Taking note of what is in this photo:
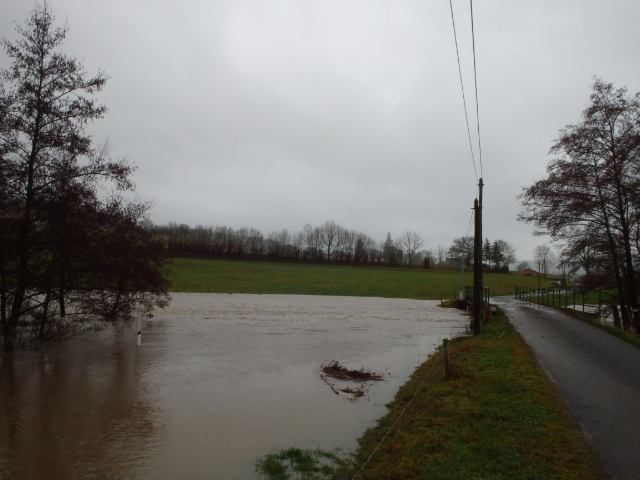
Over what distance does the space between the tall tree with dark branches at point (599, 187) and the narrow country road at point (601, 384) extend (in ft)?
16.3

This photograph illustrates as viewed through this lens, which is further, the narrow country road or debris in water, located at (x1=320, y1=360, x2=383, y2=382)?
debris in water, located at (x1=320, y1=360, x2=383, y2=382)

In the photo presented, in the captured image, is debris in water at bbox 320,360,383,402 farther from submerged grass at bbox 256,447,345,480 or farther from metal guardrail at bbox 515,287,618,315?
metal guardrail at bbox 515,287,618,315

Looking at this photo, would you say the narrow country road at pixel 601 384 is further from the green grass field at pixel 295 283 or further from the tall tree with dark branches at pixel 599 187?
the green grass field at pixel 295 283

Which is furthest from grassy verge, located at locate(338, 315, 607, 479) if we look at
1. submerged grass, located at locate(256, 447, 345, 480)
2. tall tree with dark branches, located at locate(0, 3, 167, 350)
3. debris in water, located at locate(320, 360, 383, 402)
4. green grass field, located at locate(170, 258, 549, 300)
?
green grass field, located at locate(170, 258, 549, 300)

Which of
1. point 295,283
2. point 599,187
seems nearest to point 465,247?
point 295,283

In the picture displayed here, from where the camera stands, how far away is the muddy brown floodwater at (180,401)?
22.8ft

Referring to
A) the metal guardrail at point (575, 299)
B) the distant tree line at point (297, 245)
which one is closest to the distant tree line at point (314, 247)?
the distant tree line at point (297, 245)

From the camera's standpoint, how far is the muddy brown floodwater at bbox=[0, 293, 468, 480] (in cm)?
695

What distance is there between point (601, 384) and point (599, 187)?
1352 centimetres

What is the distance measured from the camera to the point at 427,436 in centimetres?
707

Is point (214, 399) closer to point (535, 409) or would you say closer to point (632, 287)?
point (535, 409)

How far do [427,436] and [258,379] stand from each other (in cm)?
651

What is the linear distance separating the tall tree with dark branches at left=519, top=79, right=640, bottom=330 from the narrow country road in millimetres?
4953

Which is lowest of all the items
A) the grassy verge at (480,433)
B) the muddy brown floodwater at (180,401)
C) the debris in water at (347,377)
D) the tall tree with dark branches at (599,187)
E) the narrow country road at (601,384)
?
the muddy brown floodwater at (180,401)
